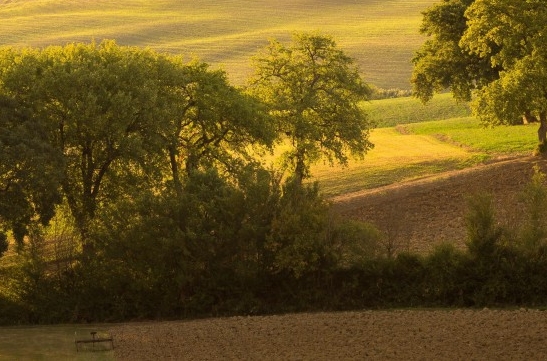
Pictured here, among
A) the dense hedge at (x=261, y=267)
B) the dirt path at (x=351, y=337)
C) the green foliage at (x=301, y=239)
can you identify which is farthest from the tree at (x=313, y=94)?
the dirt path at (x=351, y=337)

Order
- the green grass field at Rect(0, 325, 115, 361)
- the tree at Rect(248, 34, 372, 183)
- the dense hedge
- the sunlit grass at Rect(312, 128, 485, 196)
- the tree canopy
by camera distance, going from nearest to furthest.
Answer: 1. the green grass field at Rect(0, 325, 115, 361)
2. the dense hedge
3. the tree canopy
4. the tree at Rect(248, 34, 372, 183)
5. the sunlit grass at Rect(312, 128, 485, 196)

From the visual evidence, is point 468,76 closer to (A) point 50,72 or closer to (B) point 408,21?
(A) point 50,72

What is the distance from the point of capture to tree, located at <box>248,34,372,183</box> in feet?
207

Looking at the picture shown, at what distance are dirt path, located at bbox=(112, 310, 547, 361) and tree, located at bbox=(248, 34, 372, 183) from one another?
23823 millimetres

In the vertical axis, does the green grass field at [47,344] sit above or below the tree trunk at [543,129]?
below

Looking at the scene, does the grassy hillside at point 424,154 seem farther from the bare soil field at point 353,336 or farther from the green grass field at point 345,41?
the bare soil field at point 353,336

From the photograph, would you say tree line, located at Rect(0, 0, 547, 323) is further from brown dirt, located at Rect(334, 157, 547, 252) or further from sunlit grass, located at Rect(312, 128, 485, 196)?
sunlit grass, located at Rect(312, 128, 485, 196)

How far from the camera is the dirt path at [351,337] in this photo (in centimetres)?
A: 3353

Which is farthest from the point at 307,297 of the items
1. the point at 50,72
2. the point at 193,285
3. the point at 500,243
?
the point at 50,72

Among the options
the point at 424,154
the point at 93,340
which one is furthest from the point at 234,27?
the point at 93,340

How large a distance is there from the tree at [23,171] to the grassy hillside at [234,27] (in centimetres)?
9381

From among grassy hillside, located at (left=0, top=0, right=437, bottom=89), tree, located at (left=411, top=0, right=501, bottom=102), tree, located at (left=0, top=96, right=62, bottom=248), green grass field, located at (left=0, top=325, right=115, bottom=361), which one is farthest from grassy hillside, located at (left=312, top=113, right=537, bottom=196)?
grassy hillside, located at (left=0, top=0, right=437, bottom=89)

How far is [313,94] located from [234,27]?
11718 cm

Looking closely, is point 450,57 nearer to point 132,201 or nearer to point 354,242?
point 354,242
